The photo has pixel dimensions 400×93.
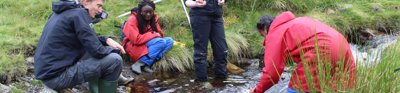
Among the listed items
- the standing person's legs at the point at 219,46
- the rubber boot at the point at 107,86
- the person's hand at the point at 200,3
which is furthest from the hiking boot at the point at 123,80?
the rubber boot at the point at 107,86

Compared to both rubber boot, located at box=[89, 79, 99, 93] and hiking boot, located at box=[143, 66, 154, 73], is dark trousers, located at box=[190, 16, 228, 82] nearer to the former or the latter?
hiking boot, located at box=[143, 66, 154, 73]

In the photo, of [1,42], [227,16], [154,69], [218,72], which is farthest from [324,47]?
[227,16]

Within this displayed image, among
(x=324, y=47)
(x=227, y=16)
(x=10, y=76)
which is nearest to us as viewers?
(x=324, y=47)

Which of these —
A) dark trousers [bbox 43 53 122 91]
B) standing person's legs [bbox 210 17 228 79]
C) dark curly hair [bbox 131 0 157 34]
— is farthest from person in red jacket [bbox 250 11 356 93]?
dark curly hair [bbox 131 0 157 34]

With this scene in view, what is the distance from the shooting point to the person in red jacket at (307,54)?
3252 millimetres

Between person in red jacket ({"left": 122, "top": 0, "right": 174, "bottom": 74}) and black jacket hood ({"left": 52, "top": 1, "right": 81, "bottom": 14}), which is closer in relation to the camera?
black jacket hood ({"left": 52, "top": 1, "right": 81, "bottom": 14})

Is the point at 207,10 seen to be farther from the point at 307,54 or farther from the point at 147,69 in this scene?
the point at 307,54

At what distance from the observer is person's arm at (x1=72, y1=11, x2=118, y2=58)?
15.6 ft

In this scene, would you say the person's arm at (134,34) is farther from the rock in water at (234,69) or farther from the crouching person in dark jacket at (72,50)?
the crouching person in dark jacket at (72,50)

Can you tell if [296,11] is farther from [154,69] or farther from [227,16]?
[154,69]

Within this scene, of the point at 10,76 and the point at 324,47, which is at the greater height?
the point at 324,47

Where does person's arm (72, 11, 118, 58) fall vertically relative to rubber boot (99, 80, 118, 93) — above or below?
above

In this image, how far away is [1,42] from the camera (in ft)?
24.6

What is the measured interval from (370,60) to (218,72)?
Answer: 4.22 meters
